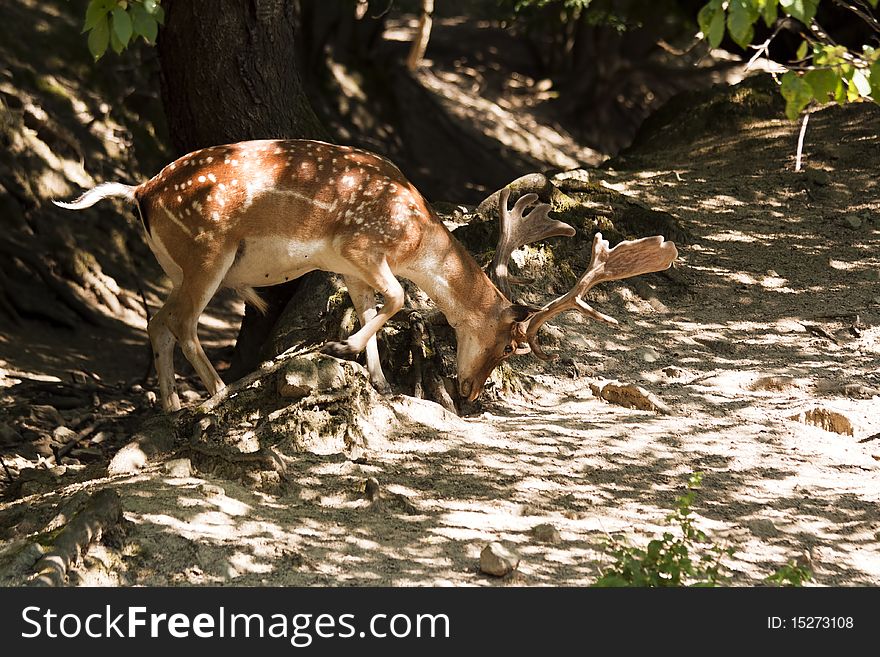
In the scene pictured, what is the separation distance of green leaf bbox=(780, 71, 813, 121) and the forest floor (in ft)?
6.31

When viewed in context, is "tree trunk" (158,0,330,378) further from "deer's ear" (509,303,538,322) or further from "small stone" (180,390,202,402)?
"deer's ear" (509,303,538,322)

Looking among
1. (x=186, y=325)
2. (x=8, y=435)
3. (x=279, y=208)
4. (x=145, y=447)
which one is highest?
(x=279, y=208)

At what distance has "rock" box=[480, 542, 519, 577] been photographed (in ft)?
16.0

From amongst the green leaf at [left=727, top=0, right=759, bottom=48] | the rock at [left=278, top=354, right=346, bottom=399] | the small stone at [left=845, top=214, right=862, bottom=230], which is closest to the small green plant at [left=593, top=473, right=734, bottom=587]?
the green leaf at [left=727, top=0, right=759, bottom=48]

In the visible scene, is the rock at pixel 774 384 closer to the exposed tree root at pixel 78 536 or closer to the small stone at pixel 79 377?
the exposed tree root at pixel 78 536

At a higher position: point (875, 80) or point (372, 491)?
point (875, 80)

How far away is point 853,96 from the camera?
4.62 meters

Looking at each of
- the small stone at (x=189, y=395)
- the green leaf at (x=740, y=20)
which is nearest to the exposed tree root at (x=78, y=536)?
the green leaf at (x=740, y=20)

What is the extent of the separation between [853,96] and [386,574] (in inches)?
104

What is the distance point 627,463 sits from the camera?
6.31 m

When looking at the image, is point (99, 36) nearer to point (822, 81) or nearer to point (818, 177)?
point (822, 81)

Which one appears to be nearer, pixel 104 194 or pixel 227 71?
pixel 104 194

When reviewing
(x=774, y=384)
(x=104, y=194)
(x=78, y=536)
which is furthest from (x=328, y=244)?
(x=774, y=384)

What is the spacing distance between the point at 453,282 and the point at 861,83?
10.7 feet
